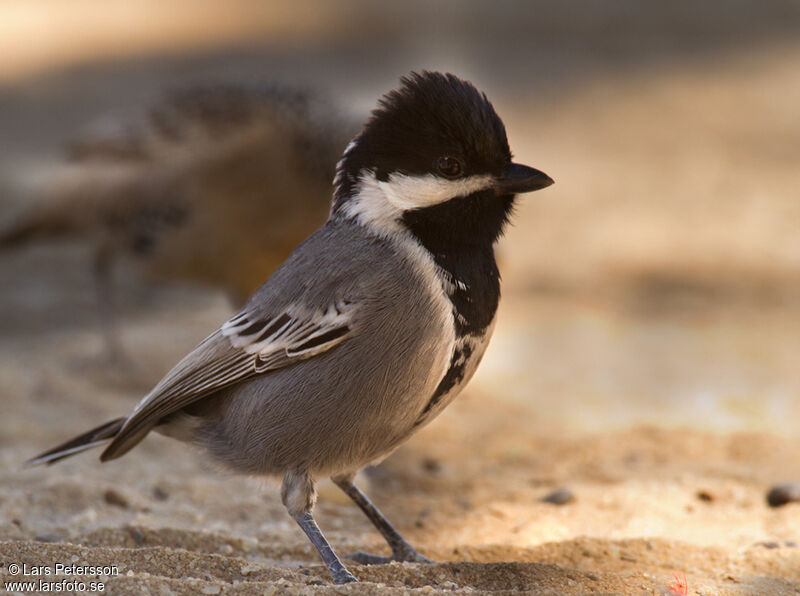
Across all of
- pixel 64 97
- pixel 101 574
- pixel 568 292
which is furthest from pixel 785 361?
pixel 64 97

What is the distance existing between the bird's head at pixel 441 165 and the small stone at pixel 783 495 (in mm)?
2069

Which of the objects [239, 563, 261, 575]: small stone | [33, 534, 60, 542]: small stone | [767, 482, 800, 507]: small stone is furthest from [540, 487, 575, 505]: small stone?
[33, 534, 60, 542]: small stone

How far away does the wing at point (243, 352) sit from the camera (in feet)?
12.1

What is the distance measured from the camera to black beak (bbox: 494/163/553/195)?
3.66 meters

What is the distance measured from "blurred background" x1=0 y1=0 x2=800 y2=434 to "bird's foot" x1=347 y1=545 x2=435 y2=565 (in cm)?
160

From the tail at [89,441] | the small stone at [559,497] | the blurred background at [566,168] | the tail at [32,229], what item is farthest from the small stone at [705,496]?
the tail at [32,229]

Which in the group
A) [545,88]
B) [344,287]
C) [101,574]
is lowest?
[101,574]

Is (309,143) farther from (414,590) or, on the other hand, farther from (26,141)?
(26,141)

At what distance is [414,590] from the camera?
3.22 m

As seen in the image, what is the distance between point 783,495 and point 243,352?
2.60 metres

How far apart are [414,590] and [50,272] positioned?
6226mm

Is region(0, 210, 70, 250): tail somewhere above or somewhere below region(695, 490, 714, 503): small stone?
above

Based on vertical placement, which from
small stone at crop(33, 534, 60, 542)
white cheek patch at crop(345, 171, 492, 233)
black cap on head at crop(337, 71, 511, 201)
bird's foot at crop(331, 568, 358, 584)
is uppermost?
black cap on head at crop(337, 71, 511, 201)

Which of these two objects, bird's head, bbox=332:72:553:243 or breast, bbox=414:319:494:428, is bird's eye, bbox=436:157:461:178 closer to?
bird's head, bbox=332:72:553:243
